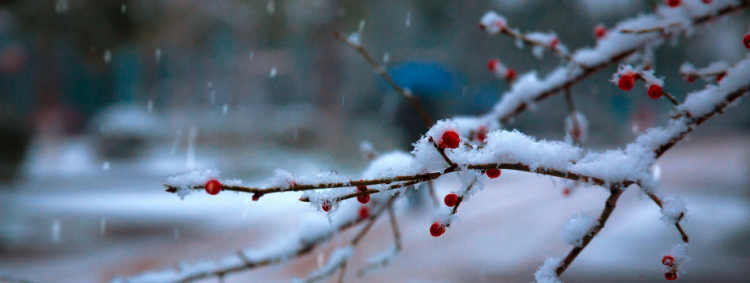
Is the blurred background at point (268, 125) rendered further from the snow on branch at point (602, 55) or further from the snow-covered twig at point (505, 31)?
the snow-covered twig at point (505, 31)

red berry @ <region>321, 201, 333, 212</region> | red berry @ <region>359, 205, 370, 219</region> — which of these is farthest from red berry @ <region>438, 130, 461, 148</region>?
red berry @ <region>359, 205, 370, 219</region>

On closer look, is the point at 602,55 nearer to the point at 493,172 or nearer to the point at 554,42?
the point at 554,42

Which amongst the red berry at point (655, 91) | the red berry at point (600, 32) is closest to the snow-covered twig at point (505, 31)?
the red berry at point (600, 32)

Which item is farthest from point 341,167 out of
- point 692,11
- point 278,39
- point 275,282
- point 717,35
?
point 717,35

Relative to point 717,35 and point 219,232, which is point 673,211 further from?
point 717,35

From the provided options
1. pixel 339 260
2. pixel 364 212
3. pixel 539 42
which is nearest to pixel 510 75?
pixel 539 42

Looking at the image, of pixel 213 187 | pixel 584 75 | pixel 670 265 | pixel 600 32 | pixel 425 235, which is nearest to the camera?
pixel 213 187
